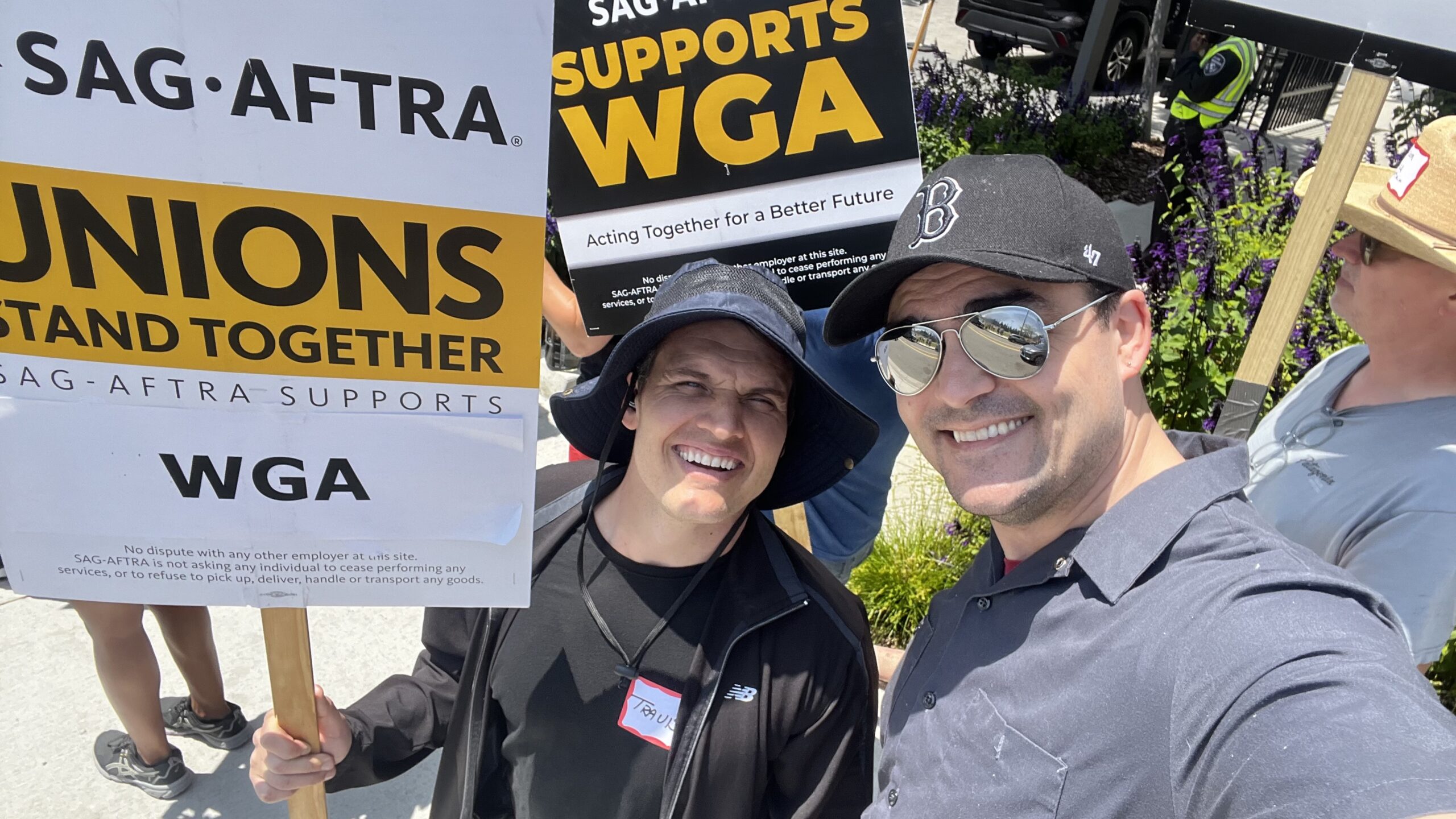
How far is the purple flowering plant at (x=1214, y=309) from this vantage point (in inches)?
136

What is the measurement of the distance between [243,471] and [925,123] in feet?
21.2

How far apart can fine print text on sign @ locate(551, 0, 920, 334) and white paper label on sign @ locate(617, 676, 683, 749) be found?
2.83 ft

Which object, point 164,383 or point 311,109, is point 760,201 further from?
point 164,383

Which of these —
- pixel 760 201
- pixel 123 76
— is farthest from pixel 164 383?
pixel 760 201

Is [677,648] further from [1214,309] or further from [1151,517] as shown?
[1214,309]

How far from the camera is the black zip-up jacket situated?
1.66m

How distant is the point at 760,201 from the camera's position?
1981mm

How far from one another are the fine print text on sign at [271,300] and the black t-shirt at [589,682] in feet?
0.89

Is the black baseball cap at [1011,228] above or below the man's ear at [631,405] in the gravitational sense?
above

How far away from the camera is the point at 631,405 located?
1.86 metres

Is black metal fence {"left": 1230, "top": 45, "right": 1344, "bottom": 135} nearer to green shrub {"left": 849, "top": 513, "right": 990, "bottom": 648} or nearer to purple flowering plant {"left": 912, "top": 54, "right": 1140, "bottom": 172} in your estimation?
purple flowering plant {"left": 912, "top": 54, "right": 1140, "bottom": 172}

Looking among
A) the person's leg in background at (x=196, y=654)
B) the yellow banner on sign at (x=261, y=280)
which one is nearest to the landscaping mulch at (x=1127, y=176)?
the person's leg in background at (x=196, y=654)

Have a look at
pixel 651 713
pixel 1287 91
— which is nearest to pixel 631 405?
pixel 651 713

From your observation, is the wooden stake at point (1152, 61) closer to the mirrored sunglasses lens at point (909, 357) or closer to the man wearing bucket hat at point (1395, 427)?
the man wearing bucket hat at point (1395, 427)
